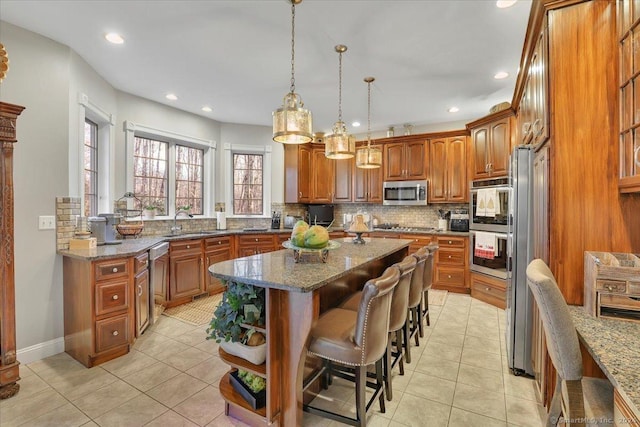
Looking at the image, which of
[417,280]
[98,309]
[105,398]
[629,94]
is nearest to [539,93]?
[629,94]

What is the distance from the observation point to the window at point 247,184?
5434mm

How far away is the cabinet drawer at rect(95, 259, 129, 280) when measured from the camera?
2.43m

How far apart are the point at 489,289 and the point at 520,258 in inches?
82.2

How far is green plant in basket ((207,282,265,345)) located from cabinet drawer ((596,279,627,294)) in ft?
5.27

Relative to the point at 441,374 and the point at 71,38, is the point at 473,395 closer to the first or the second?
the point at 441,374

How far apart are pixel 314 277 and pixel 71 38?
3.10 meters

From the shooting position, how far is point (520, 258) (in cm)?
218

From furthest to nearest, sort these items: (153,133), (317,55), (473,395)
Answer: (153,133) < (317,55) < (473,395)

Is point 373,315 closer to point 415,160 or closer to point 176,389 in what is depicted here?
point 176,389

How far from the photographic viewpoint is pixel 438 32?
254 cm

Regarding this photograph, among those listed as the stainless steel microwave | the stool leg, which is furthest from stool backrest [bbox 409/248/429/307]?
the stainless steel microwave

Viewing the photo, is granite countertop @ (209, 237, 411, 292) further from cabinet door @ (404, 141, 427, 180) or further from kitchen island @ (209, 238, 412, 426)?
cabinet door @ (404, 141, 427, 180)

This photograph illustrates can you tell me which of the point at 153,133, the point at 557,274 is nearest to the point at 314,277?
the point at 557,274

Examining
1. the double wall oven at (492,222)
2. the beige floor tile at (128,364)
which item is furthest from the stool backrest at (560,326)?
the beige floor tile at (128,364)
